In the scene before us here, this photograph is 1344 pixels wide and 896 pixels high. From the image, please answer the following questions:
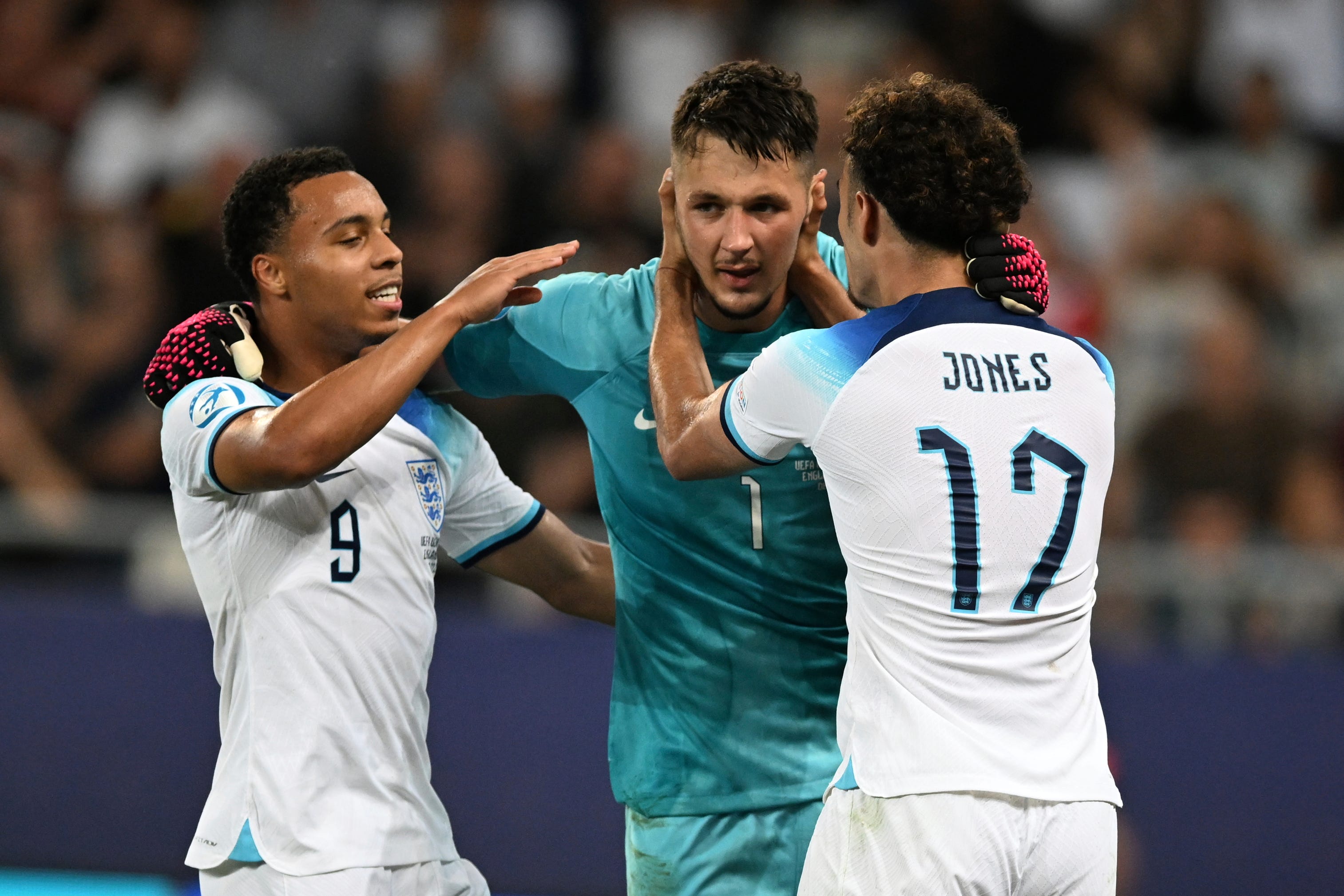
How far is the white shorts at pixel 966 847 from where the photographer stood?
290 cm

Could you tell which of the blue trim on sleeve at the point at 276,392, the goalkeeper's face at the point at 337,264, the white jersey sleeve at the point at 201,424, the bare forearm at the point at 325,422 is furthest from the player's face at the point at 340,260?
the bare forearm at the point at 325,422

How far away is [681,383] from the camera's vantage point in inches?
137

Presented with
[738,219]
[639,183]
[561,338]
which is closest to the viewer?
[738,219]

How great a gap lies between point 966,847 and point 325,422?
58.8 inches

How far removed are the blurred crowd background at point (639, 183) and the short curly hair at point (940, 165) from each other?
4.01 metres

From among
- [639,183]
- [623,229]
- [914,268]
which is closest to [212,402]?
[914,268]

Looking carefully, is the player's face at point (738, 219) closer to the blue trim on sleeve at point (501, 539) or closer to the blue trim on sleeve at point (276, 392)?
the blue trim on sleeve at point (501, 539)

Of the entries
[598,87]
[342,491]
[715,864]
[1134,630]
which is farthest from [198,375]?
[598,87]

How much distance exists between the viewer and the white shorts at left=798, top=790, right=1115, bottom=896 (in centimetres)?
290

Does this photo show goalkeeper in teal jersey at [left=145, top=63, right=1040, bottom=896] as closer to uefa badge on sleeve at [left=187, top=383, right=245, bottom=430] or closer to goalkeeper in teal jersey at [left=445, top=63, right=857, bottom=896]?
goalkeeper in teal jersey at [left=445, top=63, right=857, bottom=896]

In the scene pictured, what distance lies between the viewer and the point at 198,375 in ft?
11.5

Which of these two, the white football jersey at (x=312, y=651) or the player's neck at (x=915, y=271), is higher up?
the player's neck at (x=915, y=271)

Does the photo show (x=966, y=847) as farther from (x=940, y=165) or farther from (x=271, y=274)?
(x=271, y=274)

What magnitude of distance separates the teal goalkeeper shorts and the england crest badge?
96 centimetres
